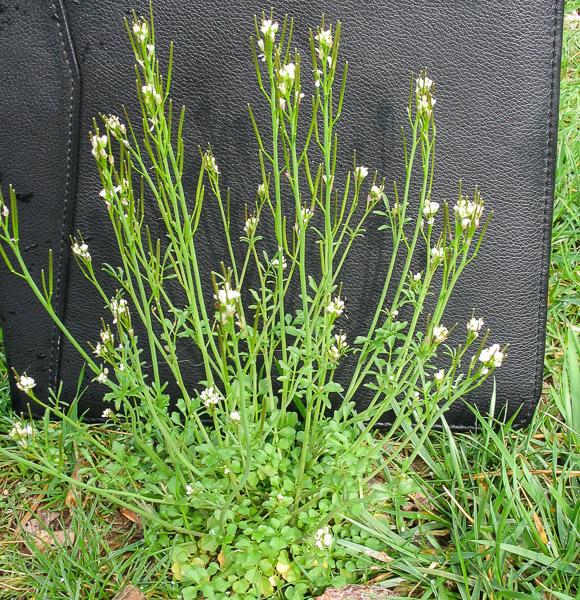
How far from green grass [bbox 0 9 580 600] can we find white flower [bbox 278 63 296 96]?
680 millimetres

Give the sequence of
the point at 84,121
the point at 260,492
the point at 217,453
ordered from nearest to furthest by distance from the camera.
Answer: the point at 217,453 < the point at 260,492 < the point at 84,121

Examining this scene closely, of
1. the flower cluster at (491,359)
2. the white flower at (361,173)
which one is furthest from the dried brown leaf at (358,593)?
the white flower at (361,173)

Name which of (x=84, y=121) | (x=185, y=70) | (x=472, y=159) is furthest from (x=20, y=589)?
(x=472, y=159)

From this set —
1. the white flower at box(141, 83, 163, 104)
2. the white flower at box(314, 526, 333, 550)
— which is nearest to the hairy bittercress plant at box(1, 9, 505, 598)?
the white flower at box(314, 526, 333, 550)

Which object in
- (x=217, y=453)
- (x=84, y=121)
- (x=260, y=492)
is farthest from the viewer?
(x=84, y=121)

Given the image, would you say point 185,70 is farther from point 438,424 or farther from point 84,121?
point 438,424

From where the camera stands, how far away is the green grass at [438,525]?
1.18 m

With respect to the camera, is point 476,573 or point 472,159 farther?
point 472,159

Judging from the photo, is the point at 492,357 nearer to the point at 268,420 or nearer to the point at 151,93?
the point at 268,420

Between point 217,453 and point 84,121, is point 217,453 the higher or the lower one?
the lower one

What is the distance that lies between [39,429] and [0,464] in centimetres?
11

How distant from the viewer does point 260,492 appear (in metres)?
1.23

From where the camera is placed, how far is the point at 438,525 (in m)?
1.30

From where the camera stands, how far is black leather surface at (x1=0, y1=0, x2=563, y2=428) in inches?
53.9
